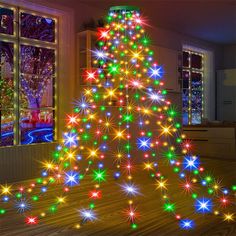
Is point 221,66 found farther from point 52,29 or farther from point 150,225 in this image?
point 150,225

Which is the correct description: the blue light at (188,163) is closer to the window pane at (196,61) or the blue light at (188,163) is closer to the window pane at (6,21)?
the window pane at (196,61)

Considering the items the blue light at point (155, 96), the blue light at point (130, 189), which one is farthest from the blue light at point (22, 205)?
the blue light at point (155, 96)

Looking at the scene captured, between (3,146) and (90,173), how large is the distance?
1349mm

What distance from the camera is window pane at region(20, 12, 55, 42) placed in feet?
14.9

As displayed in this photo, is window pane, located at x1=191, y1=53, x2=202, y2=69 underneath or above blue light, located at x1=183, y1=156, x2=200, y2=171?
above

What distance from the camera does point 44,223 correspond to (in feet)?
9.12

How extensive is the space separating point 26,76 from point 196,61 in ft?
14.0

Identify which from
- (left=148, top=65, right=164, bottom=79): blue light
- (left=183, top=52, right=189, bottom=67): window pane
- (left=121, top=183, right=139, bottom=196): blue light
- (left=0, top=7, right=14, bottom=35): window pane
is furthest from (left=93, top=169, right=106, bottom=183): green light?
(left=183, top=52, right=189, bottom=67): window pane

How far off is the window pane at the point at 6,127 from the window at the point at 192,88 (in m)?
3.90

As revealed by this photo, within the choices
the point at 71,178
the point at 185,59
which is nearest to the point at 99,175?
the point at 71,178

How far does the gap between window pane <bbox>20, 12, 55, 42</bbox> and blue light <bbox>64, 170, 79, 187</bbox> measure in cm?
189

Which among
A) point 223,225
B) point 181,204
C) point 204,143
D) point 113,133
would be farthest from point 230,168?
point 223,225

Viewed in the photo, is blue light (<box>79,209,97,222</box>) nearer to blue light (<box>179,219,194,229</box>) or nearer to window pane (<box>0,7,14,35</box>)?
blue light (<box>179,219,194,229</box>)

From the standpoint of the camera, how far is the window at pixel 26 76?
14.4 ft
